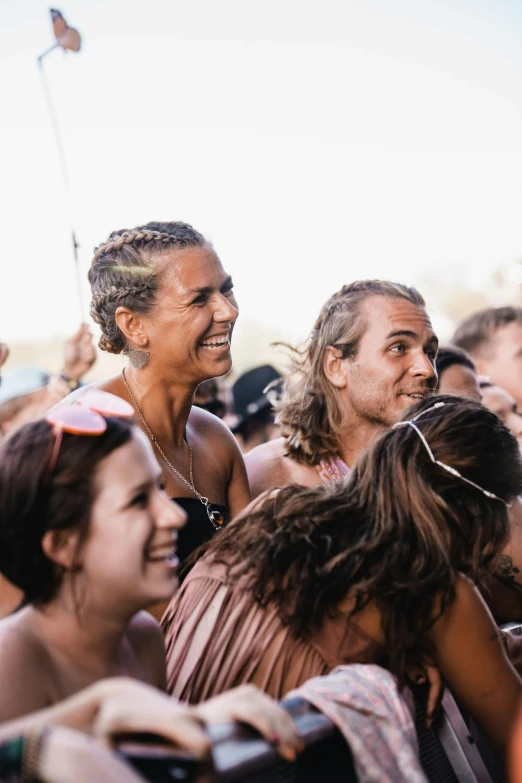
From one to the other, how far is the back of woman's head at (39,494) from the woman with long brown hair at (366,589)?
0.55m

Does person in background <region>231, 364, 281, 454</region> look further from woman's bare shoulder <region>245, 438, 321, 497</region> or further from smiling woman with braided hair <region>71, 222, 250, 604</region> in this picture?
smiling woman with braided hair <region>71, 222, 250, 604</region>

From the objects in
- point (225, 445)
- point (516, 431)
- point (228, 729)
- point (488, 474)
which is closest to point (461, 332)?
point (516, 431)

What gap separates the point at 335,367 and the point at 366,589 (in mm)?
1890

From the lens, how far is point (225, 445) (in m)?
3.42

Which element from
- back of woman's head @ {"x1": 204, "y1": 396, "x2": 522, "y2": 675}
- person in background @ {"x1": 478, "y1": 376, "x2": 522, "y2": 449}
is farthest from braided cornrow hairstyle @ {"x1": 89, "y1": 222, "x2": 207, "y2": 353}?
person in background @ {"x1": 478, "y1": 376, "x2": 522, "y2": 449}

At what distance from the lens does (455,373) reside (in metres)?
4.19

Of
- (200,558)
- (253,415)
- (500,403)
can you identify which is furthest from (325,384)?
(253,415)

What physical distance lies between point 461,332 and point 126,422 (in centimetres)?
458

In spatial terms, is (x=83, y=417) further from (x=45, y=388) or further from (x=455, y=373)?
(x=45, y=388)

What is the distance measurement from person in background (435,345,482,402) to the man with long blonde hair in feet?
1.21

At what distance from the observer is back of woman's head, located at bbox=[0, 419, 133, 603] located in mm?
1653

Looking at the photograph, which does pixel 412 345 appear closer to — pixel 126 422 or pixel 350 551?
pixel 350 551

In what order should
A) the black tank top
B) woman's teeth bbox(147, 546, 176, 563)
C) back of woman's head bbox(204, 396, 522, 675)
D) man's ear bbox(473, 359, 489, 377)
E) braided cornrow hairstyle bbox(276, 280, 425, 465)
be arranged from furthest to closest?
man's ear bbox(473, 359, 489, 377) → braided cornrow hairstyle bbox(276, 280, 425, 465) → the black tank top → back of woman's head bbox(204, 396, 522, 675) → woman's teeth bbox(147, 546, 176, 563)

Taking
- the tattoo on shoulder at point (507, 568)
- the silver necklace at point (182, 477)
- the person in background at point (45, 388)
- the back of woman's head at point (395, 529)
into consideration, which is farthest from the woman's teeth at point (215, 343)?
the person in background at point (45, 388)
